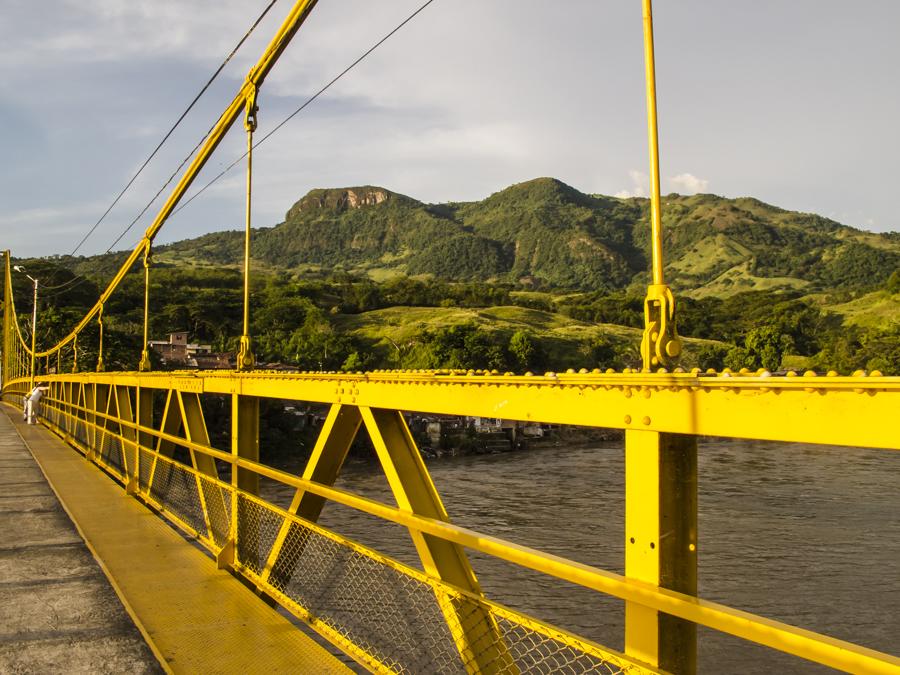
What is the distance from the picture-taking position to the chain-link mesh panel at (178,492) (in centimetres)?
659

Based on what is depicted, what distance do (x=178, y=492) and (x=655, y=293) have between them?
6079 millimetres

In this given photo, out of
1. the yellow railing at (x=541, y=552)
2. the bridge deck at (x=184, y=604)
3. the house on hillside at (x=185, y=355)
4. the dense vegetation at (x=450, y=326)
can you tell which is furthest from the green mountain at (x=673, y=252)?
the yellow railing at (x=541, y=552)

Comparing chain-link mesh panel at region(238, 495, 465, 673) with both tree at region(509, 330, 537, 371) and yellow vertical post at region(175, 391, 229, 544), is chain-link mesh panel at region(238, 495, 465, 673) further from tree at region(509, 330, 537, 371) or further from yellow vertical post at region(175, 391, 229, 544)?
tree at region(509, 330, 537, 371)

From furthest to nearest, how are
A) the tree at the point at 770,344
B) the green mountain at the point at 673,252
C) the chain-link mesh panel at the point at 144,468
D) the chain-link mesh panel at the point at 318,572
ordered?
the green mountain at the point at 673,252 < the tree at the point at 770,344 < the chain-link mesh panel at the point at 144,468 < the chain-link mesh panel at the point at 318,572

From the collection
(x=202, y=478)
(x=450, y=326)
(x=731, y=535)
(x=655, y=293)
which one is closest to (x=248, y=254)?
(x=202, y=478)

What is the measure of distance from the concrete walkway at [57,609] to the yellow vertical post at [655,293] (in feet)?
8.87

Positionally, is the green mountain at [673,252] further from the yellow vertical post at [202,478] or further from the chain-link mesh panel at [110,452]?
the yellow vertical post at [202,478]

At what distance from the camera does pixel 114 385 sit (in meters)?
10.6

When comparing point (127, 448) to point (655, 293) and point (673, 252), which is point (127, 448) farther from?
point (673, 252)

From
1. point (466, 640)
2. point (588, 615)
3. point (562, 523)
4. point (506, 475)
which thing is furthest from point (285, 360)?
point (466, 640)

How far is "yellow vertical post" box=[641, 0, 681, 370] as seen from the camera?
7.11 ft

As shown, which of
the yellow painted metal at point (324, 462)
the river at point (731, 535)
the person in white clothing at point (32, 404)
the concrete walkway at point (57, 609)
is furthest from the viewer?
the person in white clothing at point (32, 404)

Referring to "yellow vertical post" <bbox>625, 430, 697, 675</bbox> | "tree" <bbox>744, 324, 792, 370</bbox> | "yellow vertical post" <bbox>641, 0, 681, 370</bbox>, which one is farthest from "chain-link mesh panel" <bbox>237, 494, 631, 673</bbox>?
"tree" <bbox>744, 324, 792, 370</bbox>

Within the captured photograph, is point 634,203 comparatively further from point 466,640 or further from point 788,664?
point 466,640
